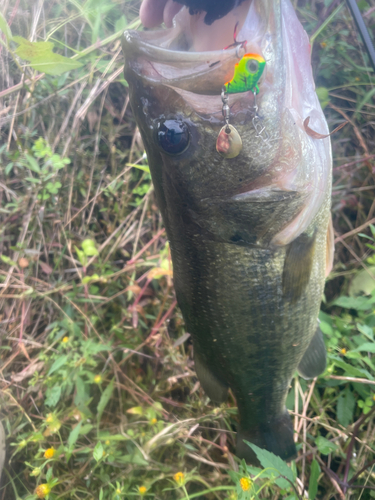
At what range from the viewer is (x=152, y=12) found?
104 centimetres

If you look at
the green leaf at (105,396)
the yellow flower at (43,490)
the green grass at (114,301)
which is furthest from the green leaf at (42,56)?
the yellow flower at (43,490)

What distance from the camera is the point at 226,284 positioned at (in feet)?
4.18

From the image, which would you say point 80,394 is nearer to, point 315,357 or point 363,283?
point 315,357

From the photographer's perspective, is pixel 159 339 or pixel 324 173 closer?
pixel 324 173

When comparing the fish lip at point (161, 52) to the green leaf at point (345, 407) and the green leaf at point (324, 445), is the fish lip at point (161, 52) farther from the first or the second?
the green leaf at point (345, 407)

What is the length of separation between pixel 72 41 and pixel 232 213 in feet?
7.27

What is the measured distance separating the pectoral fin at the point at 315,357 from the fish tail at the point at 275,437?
292 mm

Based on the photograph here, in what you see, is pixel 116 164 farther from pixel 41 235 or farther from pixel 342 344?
pixel 342 344

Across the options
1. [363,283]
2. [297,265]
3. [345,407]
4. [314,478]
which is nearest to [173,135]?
[297,265]

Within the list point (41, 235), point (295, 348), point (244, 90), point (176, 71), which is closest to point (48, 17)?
point (41, 235)

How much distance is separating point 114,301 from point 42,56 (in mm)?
1617

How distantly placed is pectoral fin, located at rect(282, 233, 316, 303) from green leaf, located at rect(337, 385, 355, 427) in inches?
38.7

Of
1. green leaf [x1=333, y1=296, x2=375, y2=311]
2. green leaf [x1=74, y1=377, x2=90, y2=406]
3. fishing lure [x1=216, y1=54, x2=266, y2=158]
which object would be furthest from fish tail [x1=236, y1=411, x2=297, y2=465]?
fishing lure [x1=216, y1=54, x2=266, y2=158]

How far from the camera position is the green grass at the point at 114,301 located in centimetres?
178
